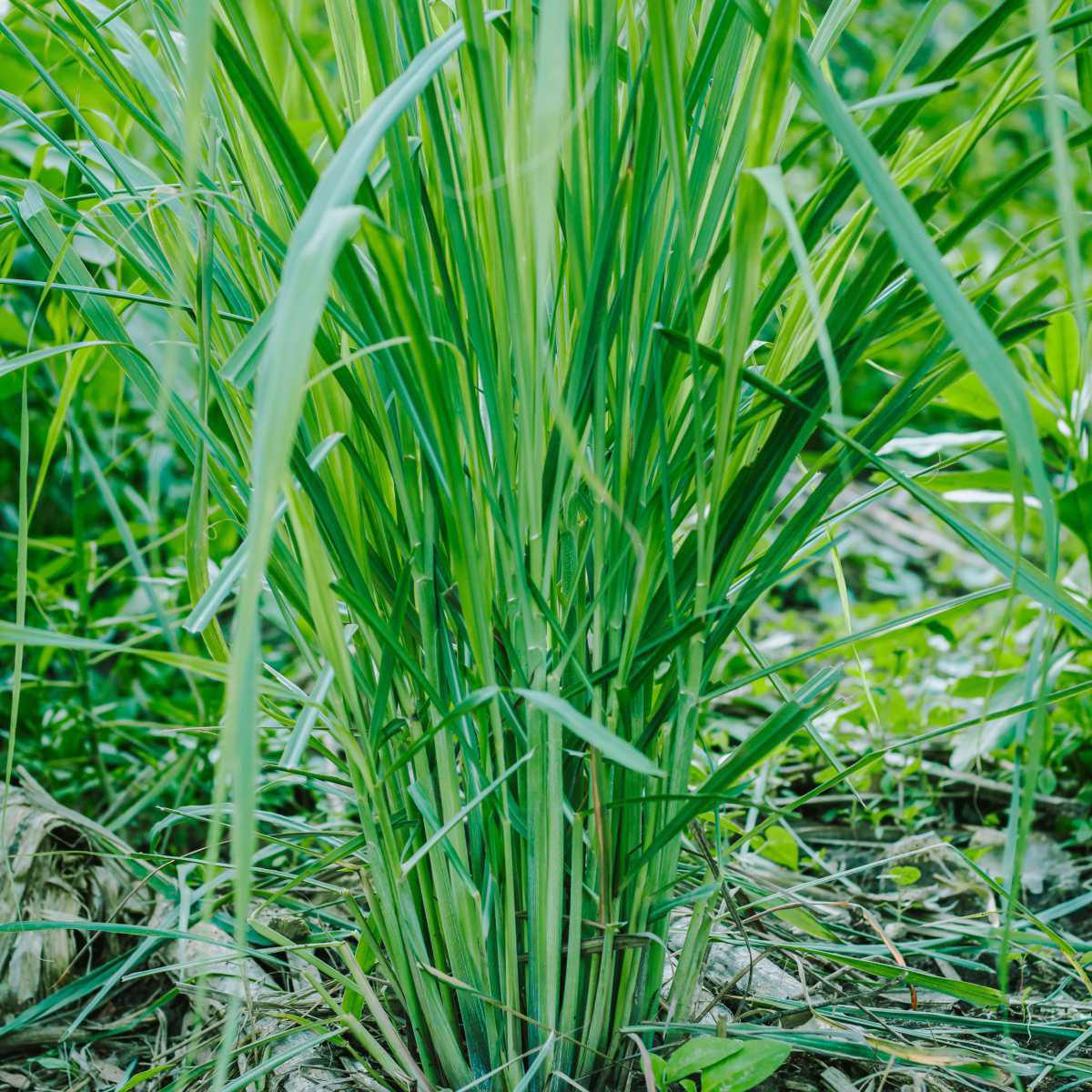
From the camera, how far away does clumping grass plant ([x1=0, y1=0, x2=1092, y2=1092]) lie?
42 cm

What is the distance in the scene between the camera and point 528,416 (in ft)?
1.45

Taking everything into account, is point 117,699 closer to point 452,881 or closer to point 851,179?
point 452,881

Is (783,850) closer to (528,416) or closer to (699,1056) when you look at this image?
(699,1056)

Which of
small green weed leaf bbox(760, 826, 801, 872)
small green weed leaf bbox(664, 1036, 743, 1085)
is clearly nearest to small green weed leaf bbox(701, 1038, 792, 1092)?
small green weed leaf bbox(664, 1036, 743, 1085)

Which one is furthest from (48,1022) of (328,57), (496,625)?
(328,57)

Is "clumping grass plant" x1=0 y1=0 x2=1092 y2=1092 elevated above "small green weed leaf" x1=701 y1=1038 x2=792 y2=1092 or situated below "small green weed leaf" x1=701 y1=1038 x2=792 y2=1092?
above

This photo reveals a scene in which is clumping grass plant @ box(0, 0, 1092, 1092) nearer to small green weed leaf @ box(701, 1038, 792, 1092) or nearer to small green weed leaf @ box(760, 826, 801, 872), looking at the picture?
small green weed leaf @ box(701, 1038, 792, 1092)

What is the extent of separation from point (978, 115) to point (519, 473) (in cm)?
26

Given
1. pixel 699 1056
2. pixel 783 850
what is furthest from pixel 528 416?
pixel 783 850

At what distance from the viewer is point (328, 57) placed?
198 cm

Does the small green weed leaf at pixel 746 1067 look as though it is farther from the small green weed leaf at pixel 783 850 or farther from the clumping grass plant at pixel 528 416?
the small green weed leaf at pixel 783 850

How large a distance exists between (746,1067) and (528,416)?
1.05 ft

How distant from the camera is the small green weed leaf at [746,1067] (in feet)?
1.57

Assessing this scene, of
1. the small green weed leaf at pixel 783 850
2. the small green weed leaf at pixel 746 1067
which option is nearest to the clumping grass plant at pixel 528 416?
the small green weed leaf at pixel 746 1067
